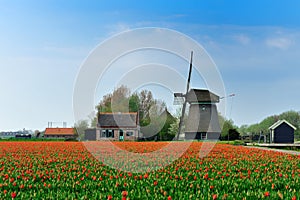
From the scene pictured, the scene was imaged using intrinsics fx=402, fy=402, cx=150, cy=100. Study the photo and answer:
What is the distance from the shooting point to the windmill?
5053cm

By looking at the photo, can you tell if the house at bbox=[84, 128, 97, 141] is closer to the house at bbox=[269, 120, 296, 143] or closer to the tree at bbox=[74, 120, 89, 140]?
the tree at bbox=[74, 120, 89, 140]

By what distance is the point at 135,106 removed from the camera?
59781 mm

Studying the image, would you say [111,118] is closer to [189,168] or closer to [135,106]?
[135,106]

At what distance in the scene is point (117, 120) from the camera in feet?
212

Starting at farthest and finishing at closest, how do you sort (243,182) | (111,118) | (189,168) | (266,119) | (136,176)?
(266,119) < (111,118) < (189,168) < (136,176) < (243,182)

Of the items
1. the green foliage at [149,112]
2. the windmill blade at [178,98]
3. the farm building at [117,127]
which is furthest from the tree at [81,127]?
the windmill blade at [178,98]

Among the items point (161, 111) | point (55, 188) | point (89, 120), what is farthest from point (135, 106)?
point (55, 188)

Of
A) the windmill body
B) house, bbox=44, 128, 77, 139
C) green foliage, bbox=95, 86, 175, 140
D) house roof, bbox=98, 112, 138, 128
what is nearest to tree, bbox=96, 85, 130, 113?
green foliage, bbox=95, 86, 175, 140

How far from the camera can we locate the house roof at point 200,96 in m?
51.2

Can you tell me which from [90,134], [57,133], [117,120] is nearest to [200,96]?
[117,120]

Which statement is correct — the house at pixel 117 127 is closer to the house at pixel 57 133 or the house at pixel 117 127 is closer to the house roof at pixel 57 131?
the house at pixel 57 133

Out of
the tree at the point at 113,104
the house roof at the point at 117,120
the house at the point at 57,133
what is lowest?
the house at the point at 57,133

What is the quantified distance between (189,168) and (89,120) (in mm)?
63678

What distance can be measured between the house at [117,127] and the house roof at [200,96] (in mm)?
13527
